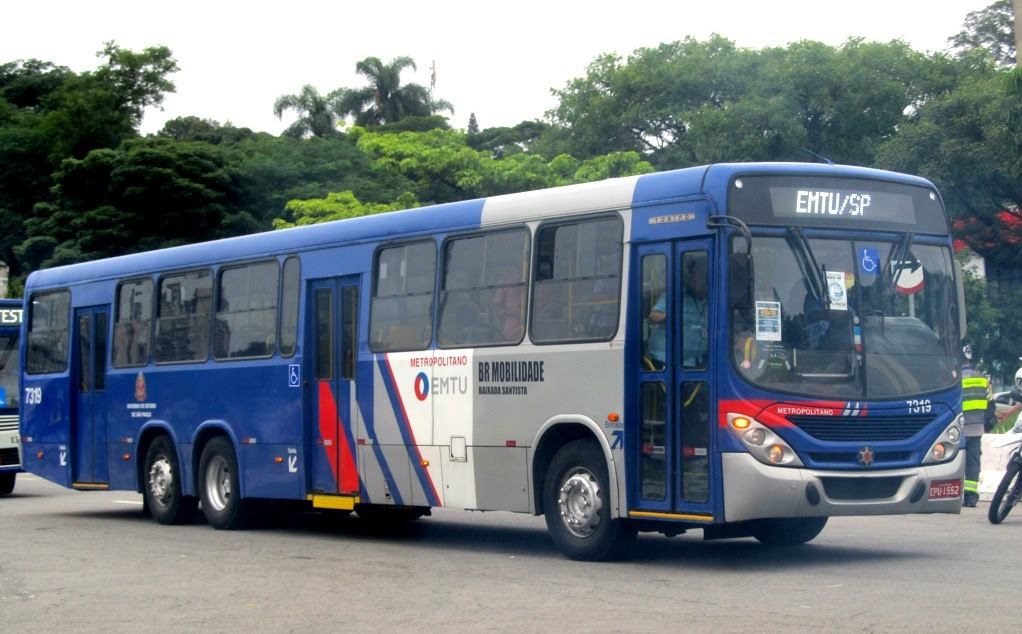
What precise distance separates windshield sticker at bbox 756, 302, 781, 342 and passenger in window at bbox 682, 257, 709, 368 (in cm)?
38

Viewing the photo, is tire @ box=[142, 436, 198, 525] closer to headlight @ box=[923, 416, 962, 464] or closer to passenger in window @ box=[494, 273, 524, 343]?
passenger in window @ box=[494, 273, 524, 343]

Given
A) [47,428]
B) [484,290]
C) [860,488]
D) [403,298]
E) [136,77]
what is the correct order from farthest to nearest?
[136,77] → [47,428] → [403,298] → [484,290] → [860,488]

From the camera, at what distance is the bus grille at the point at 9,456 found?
22422 mm

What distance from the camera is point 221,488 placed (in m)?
16.1

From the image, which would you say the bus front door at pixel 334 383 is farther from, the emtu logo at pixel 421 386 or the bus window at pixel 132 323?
the bus window at pixel 132 323

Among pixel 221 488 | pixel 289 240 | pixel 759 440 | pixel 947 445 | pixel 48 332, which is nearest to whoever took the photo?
pixel 759 440

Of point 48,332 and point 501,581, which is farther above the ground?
point 48,332

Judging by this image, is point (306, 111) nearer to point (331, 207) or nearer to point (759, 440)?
point (331, 207)

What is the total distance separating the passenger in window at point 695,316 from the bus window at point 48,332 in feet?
35.6

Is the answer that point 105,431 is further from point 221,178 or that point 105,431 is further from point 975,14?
point 975,14

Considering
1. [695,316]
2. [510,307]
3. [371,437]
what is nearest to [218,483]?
[371,437]

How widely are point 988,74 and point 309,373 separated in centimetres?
4044

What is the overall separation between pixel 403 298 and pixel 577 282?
2495mm

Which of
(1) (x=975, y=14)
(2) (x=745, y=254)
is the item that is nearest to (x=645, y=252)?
(2) (x=745, y=254)
